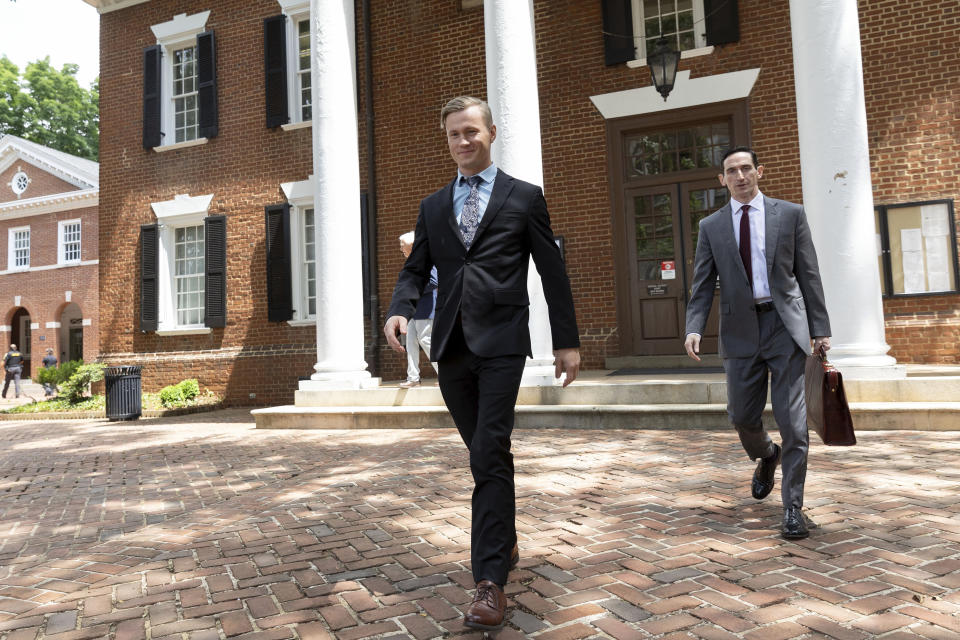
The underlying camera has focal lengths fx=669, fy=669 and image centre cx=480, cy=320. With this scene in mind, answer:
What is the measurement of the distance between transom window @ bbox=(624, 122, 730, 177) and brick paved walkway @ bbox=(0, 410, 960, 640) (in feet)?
18.7

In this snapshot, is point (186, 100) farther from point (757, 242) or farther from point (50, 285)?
point (50, 285)

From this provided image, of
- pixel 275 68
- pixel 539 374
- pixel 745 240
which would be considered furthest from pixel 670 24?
pixel 745 240

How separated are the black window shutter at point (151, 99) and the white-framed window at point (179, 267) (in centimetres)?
140

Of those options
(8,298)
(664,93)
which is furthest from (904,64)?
(8,298)

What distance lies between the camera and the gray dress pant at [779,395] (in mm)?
3471

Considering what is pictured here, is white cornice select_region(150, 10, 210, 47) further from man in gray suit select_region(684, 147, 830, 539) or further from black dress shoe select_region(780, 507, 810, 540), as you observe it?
black dress shoe select_region(780, 507, 810, 540)

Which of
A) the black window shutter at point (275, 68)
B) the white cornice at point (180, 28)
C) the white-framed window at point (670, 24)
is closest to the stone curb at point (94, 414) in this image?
the black window shutter at point (275, 68)

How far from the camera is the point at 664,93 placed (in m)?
9.51

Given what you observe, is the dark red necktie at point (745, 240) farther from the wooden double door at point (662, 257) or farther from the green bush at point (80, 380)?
the green bush at point (80, 380)

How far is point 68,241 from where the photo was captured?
26.6 m

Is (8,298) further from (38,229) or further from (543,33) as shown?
(543,33)

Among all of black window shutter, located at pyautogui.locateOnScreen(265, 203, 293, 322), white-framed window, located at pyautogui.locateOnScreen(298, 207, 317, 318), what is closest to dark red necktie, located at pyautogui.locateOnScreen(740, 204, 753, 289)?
white-framed window, located at pyautogui.locateOnScreen(298, 207, 317, 318)

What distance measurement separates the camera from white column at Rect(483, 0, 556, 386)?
7.79 meters

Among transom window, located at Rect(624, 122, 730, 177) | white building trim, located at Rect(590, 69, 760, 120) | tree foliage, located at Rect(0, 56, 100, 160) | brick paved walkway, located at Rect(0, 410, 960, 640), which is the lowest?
brick paved walkway, located at Rect(0, 410, 960, 640)
